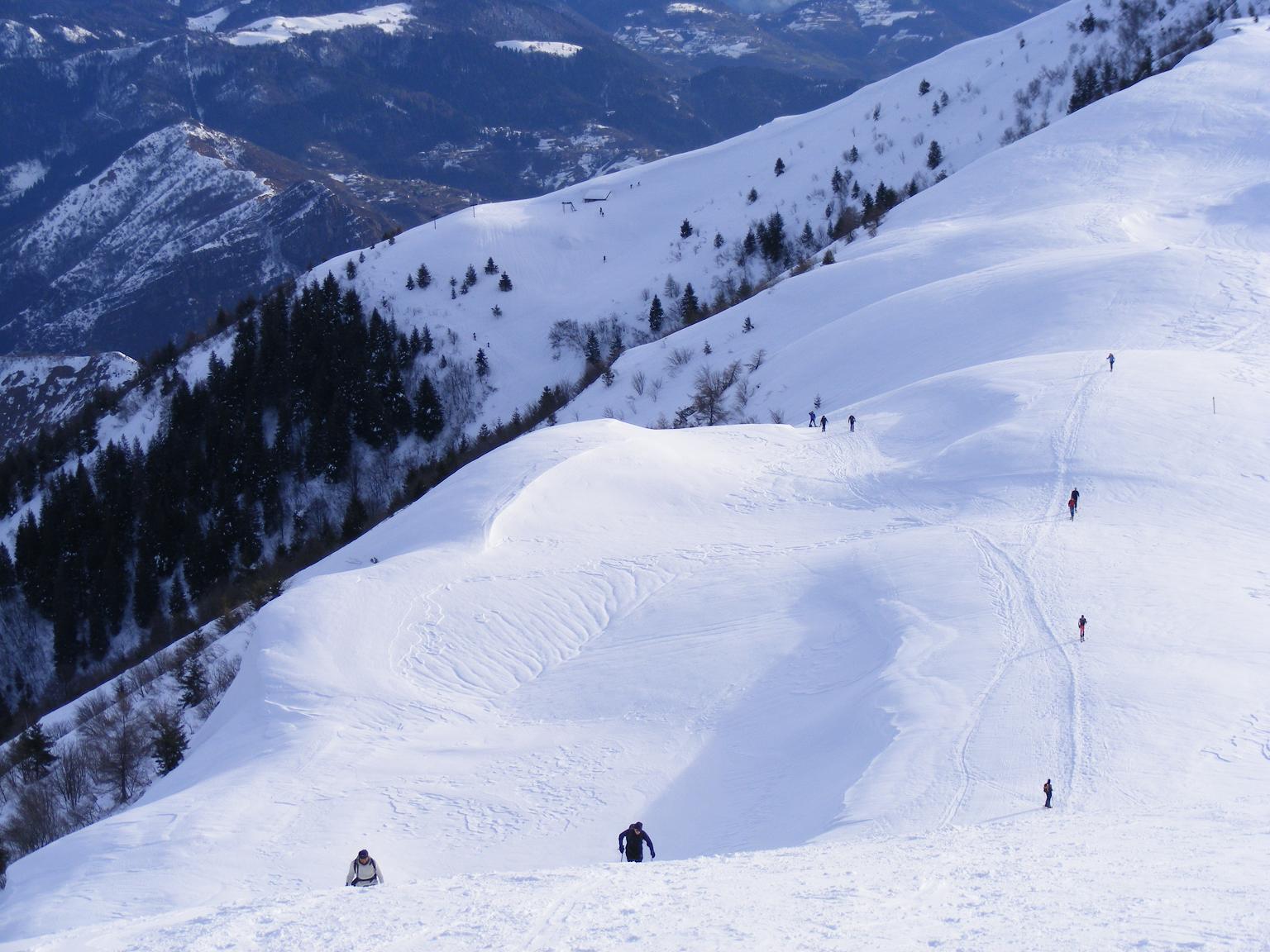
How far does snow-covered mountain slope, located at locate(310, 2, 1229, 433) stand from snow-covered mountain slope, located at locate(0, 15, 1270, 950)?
41.2 metres

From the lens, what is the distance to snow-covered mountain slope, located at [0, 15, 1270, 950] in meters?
11.9

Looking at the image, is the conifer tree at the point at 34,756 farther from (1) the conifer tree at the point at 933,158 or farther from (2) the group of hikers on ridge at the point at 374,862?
(1) the conifer tree at the point at 933,158

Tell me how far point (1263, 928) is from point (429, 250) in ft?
295

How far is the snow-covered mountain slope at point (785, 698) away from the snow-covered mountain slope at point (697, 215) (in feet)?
135

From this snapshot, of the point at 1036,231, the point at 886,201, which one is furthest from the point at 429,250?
the point at 1036,231

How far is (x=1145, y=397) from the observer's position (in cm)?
3412

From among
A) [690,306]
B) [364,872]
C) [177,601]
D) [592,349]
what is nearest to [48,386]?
[177,601]

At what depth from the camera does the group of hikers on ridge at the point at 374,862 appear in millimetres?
14516

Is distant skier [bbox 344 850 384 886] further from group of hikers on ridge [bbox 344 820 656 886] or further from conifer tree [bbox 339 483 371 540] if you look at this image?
conifer tree [bbox 339 483 371 540]

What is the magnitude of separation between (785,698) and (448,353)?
6269cm

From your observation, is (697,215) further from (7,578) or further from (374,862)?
(374,862)

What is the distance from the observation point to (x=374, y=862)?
48.9ft

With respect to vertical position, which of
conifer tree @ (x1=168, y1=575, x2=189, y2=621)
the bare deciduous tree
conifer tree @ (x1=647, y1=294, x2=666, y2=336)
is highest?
conifer tree @ (x1=647, y1=294, x2=666, y2=336)

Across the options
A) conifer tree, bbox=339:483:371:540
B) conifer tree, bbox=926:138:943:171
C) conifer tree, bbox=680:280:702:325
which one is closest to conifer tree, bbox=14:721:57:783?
conifer tree, bbox=339:483:371:540
